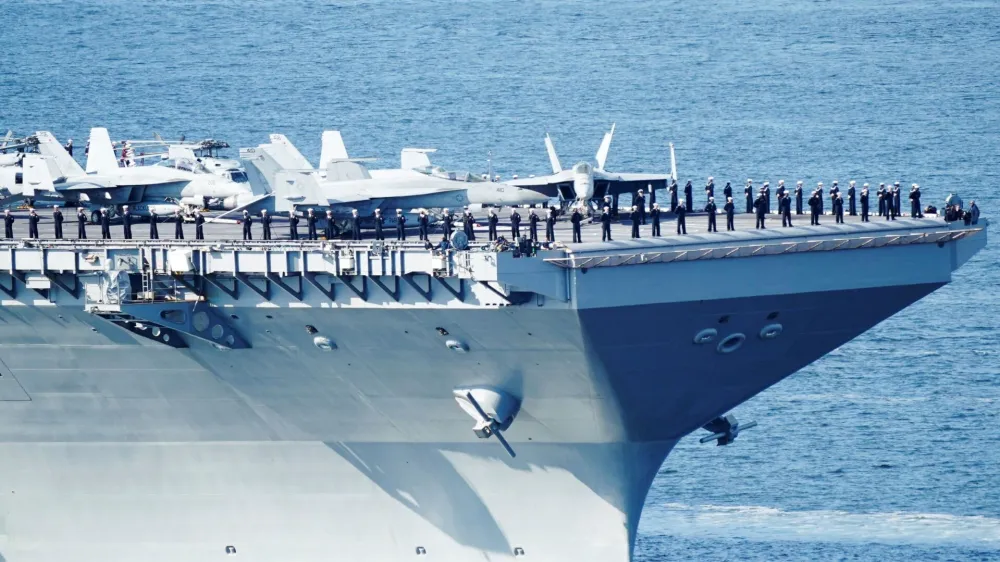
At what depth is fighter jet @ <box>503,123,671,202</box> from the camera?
4325 centimetres

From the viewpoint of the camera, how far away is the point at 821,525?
55.5m

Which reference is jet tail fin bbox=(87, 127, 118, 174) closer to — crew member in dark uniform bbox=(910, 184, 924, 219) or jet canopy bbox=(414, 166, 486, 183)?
jet canopy bbox=(414, 166, 486, 183)

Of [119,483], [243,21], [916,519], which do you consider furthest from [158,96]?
[119,483]

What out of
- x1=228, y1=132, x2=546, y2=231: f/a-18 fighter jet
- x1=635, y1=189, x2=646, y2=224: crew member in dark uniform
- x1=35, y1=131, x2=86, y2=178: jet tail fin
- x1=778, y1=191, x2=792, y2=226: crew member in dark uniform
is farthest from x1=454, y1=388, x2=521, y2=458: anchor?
x1=35, y1=131, x2=86, y2=178: jet tail fin

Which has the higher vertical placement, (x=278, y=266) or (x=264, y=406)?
(x=278, y=266)

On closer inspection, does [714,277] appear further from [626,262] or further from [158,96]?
[158,96]

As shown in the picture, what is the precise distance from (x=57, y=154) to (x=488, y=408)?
17940 millimetres

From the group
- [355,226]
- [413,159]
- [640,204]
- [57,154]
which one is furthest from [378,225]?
[57,154]

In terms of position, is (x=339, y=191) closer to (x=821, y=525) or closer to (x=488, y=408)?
(x=488, y=408)

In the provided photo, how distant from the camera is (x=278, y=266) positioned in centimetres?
3703

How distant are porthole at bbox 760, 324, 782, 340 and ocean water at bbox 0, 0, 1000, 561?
1518cm

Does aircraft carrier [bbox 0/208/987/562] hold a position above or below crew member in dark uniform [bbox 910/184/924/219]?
below

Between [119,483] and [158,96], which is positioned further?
[158,96]

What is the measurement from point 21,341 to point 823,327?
15512mm
